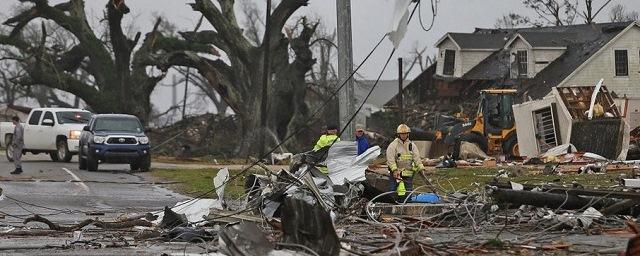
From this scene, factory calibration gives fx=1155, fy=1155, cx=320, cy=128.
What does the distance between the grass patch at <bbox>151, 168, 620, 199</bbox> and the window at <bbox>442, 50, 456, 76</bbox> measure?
109 feet

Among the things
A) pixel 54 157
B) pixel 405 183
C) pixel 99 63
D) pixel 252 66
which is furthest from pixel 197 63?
pixel 405 183

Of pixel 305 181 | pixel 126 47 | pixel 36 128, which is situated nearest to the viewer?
pixel 305 181

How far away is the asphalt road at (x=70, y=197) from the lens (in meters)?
13.7

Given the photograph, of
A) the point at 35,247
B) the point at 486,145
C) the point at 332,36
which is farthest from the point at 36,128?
the point at 332,36

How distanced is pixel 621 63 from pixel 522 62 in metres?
5.27

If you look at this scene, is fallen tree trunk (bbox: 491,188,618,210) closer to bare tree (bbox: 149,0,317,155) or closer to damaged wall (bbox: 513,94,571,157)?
damaged wall (bbox: 513,94,571,157)

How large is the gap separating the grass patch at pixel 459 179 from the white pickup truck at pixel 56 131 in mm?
5160

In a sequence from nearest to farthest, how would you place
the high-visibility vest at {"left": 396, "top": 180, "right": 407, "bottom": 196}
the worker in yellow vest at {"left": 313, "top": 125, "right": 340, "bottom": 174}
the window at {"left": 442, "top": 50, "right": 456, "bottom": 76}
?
the high-visibility vest at {"left": 396, "top": 180, "right": 407, "bottom": 196}
the worker in yellow vest at {"left": 313, "top": 125, "right": 340, "bottom": 174}
the window at {"left": 442, "top": 50, "right": 456, "bottom": 76}

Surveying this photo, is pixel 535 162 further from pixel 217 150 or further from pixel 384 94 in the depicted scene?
pixel 384 94

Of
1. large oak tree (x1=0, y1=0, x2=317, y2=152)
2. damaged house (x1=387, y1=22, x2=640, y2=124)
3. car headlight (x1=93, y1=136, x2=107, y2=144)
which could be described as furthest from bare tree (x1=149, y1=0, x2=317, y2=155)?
car headlight (x1=93, y1=136, x2=107, y2=144)

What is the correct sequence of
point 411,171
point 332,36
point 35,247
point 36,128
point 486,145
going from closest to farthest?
point 35,247
point 411,171
point 36,128
point 486,145
point 332,36

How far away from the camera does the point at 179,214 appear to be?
15.1m

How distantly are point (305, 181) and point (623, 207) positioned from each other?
424cm

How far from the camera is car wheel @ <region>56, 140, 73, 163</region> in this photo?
38094mm
